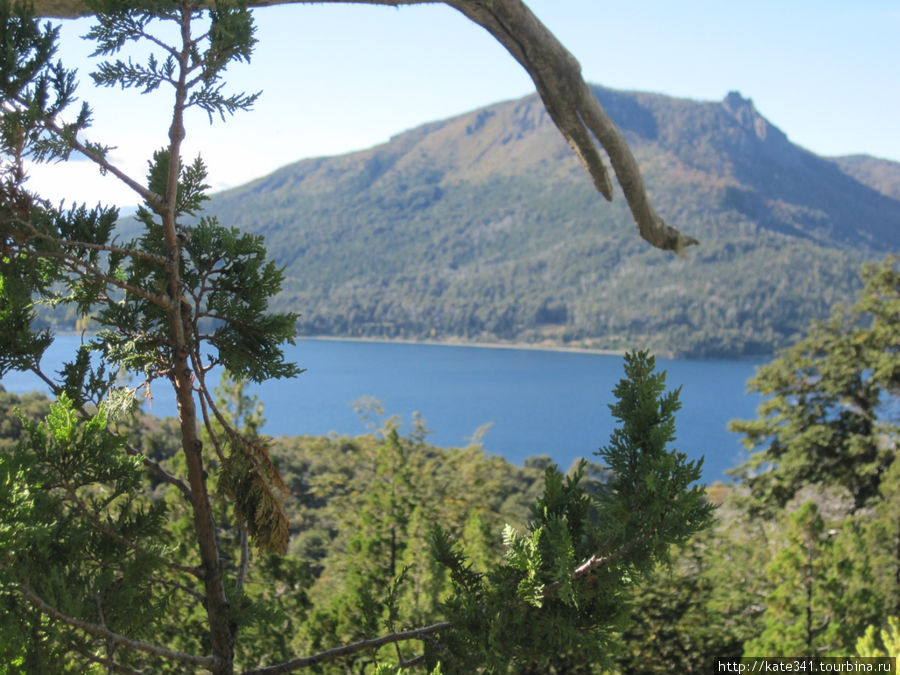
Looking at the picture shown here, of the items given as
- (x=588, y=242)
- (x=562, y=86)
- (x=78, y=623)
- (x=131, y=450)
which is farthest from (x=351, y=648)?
(x=588, y=242)

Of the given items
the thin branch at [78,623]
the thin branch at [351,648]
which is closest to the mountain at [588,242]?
the thin branch at [351,648]

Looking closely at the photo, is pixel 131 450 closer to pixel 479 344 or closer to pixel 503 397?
pixel 503 397

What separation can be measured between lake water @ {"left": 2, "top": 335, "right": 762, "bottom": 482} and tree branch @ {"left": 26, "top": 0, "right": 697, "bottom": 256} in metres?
26.6

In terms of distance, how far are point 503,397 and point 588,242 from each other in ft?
275

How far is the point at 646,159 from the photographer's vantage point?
171 m

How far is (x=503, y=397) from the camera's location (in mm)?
68750

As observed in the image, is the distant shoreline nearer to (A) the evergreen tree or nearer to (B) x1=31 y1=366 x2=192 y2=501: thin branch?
(A) the evergreen tree

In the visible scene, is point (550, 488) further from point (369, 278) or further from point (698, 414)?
point (369, 278)

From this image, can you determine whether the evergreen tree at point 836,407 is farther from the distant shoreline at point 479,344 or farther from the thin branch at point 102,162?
the distant shoreline at point 479,344

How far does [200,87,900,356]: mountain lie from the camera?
113m

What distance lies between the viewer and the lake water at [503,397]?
47.6m

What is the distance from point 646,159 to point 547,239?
3619 cm

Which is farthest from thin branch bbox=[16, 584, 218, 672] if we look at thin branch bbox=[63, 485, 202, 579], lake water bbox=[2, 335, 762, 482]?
lake water bbox=[2, 335, 762, 482]

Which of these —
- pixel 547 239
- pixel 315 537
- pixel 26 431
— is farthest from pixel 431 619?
pixel 547 239
